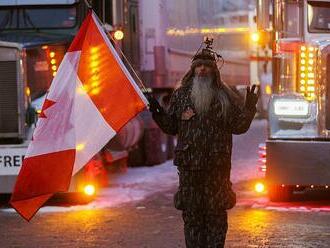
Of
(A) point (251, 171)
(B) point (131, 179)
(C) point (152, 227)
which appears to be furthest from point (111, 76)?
(A) point (251, 171)

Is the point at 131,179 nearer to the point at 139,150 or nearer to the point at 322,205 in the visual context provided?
the point at 139,150

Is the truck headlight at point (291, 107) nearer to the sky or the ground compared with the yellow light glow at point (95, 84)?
nearer to the ground

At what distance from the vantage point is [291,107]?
9508 millimetres

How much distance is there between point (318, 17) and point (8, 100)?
404 centimetres

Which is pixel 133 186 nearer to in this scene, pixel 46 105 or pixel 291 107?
pixel 291 107

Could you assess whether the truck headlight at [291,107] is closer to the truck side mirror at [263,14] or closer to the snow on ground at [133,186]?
the truck side mirror at [263,14]

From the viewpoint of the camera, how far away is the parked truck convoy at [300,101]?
30.7ft

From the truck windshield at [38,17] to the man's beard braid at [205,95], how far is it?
5.30 m

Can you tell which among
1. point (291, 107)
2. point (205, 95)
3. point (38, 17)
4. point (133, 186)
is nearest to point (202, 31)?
point (133, 186)

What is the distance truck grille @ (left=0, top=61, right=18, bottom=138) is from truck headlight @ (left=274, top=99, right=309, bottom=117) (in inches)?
130

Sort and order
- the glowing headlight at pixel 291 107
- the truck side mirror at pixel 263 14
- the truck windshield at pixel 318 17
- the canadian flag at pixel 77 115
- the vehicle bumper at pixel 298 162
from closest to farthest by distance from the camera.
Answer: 1. the canadian flag at pixel 77 115
2. the vehicle bumper at pixel 298 162
3. the glowing headlight at pixel 291 107
4. the truck windshield at pixel 318 17
5. the truck side mirror at pixel 263 14

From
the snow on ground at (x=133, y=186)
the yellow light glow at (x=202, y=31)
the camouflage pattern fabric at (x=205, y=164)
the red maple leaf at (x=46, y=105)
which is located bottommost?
the snow on ground at (x=133, y=186)

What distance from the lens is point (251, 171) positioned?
1346cm

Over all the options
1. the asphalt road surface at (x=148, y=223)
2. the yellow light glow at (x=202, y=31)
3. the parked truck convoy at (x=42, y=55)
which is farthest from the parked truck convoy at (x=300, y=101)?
the yellow light glow at (x=202, y=31)
